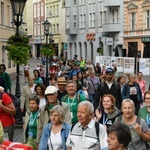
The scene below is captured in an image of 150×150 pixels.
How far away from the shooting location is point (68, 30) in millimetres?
71250

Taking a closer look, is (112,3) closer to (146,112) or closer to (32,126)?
(146,112)

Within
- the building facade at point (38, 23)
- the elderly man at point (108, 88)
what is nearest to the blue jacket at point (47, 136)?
the elderly man at point (108, 88)

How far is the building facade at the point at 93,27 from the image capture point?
56.7m

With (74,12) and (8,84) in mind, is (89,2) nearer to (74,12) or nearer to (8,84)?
(74,12)

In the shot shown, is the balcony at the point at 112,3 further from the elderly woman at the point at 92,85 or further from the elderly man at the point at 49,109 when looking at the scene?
the elderly man at the point at 49,109

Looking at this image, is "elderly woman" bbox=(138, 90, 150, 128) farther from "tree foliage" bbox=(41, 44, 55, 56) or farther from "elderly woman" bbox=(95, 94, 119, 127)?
"tree foliage" bbox=(41, 44, 55, 56)

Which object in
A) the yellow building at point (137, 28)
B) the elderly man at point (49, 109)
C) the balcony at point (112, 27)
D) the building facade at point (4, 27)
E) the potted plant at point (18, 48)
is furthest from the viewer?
the balcony at point (112, 27)

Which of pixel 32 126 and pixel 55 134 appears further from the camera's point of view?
pixel 32 126

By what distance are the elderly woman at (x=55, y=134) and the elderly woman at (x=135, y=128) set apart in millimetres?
839

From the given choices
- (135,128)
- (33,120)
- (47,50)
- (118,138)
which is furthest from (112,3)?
(118,138)

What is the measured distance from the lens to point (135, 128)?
271 inches

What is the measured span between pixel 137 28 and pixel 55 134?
46.6 metres

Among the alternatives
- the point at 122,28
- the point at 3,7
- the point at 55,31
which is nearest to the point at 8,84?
the point at 3,7

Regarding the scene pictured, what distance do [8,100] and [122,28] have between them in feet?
158
